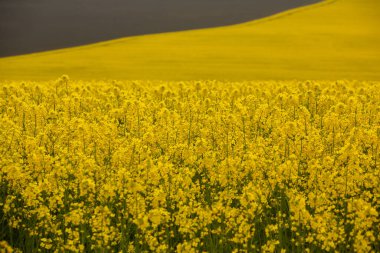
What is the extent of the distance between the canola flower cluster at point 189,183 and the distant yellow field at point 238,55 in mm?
12797

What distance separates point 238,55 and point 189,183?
2294cm

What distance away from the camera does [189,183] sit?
6004 mm

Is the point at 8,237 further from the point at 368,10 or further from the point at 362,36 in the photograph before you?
the point at 368,10

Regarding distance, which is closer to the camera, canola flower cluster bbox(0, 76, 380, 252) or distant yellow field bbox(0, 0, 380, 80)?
canola flower cluster bbox(0, 76, 380, 252)

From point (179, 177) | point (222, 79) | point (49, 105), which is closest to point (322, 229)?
point (179, 177)

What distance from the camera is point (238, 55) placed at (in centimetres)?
2852

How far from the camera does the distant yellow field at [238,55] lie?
24.2m

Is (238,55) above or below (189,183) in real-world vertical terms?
above

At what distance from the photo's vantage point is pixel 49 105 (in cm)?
1212

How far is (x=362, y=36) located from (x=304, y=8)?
35.1 feet

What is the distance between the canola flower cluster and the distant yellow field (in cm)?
1280

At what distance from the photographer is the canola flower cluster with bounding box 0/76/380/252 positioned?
17.6ft

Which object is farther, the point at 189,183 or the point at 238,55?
the point at 238,55

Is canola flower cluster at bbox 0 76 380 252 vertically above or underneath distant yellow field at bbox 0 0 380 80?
underneath
